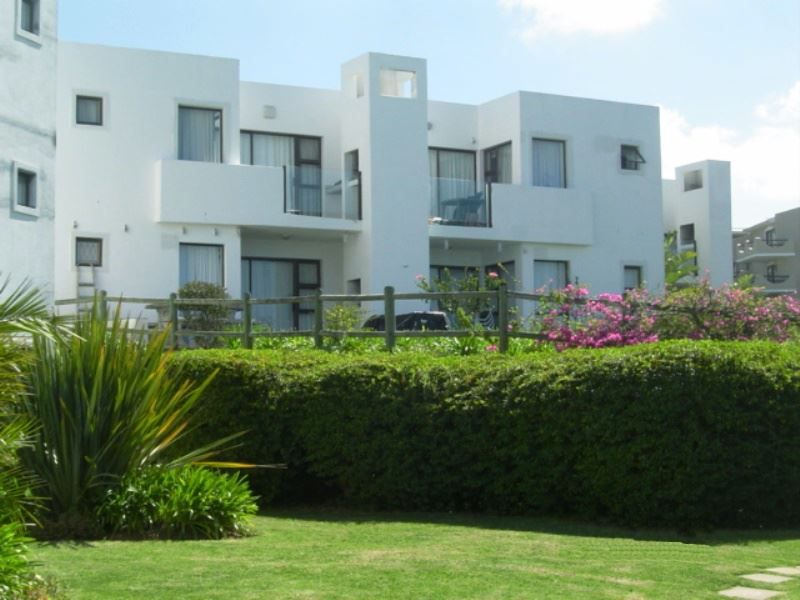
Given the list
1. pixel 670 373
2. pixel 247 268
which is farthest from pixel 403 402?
pixel 247 268

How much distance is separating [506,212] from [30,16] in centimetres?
1433

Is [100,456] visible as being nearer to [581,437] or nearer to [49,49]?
[581,437]

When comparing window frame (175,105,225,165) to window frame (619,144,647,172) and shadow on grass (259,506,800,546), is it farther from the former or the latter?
shadow on grass (259,506,800,546)

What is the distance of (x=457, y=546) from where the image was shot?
32.8 ft

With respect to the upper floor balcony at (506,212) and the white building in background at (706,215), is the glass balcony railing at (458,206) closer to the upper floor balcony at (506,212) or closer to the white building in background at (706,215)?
the upper floor balcony at (506,212)

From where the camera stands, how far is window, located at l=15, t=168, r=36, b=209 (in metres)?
21.4

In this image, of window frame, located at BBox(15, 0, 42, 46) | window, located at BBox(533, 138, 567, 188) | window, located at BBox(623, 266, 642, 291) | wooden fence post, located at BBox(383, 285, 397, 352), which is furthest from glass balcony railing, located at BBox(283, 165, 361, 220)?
wooden fence post, located at BBox(383, 285, 397, 352)

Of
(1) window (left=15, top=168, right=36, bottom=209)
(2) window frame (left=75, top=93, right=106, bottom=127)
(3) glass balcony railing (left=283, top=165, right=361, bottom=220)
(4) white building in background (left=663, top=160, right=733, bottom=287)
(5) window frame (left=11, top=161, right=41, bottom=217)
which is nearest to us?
(5) window frame (left=11, top=161, right=41, bottom=217)

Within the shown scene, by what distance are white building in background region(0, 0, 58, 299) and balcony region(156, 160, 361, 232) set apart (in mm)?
6092

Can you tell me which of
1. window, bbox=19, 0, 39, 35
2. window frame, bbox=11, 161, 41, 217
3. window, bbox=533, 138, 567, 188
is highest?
window, bbox=19, 0, 39, 35

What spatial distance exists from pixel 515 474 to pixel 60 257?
17708mm

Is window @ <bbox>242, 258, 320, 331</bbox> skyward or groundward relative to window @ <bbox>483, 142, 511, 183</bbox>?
groundward

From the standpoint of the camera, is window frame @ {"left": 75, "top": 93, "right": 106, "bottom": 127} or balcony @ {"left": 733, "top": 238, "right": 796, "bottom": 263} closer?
window frame @ {"left": 75, "top": 93, "right": 106, "bottom": 127}

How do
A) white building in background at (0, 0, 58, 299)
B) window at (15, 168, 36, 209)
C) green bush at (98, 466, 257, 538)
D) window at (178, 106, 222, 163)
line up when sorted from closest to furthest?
green bush at (98, 466, 257, 538) < white building in background at (0, 0, 58, 299) < window at (15, 168, 36, 209) < window at (178, 106, 222, 163)
